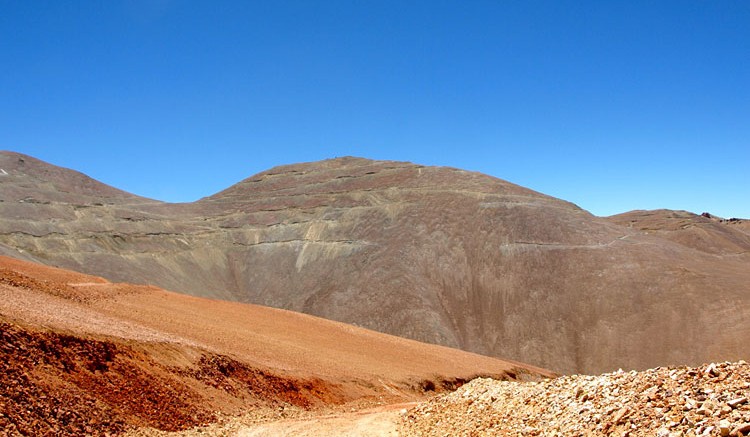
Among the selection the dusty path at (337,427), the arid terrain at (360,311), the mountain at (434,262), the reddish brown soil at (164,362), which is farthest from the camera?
the mountain at (434,262)

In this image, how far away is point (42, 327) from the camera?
54.5 feet

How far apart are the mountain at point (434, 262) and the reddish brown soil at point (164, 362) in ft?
75.2

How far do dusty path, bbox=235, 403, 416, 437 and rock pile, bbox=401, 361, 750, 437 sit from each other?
79 centimetres

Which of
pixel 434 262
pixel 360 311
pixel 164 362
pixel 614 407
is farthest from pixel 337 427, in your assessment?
pixel 434 262

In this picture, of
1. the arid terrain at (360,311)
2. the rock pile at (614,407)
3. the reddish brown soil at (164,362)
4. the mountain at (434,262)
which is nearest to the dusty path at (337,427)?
the arid terrain at (360,311)

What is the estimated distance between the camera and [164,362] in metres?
19.2

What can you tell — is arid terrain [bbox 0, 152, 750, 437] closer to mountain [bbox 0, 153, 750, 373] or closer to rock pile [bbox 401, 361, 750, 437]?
rock pile [bbox 401, 361, 750, 437]

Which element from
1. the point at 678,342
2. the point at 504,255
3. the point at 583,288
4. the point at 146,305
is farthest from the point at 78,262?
the point at 678,342

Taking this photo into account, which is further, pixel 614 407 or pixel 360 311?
pixel 360 311

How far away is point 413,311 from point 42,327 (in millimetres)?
47271

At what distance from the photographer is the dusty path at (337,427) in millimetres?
15906

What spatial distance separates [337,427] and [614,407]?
8603 millimetres

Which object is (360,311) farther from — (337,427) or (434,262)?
(337,427)

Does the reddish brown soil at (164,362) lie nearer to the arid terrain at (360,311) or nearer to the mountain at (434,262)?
the arid terrain at (360,311)
